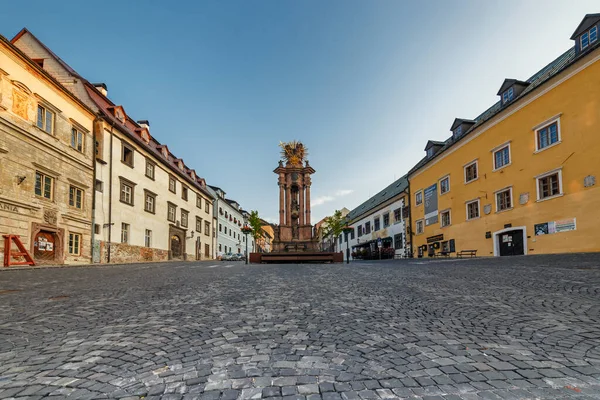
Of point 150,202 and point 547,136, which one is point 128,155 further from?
point 547,136

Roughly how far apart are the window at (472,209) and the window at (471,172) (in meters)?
1.74

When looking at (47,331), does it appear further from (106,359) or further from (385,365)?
(385,365)

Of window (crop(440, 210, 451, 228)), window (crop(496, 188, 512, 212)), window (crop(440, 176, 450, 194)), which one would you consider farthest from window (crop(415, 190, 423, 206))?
window (crop(496, 188, 512, 212))

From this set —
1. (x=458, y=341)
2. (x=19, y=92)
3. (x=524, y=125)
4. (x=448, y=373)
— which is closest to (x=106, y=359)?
(x=448, y=373)

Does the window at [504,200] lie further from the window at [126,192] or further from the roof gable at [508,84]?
the window at [126,192]

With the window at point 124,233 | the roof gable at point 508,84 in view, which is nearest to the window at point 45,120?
the window at point 124,233

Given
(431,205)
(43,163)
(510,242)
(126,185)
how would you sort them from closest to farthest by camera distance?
(43,163)
(510,242)
(126,185)
(431,205)

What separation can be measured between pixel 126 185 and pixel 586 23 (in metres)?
29.4

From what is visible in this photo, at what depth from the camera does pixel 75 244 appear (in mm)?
20016

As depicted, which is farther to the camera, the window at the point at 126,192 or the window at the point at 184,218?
the window at the point at 184,218

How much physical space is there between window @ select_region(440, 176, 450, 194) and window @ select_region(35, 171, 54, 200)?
2796cm

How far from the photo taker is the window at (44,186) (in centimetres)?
1734

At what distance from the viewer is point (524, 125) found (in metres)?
20.1

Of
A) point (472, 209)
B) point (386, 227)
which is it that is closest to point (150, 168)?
point (472, 209)
